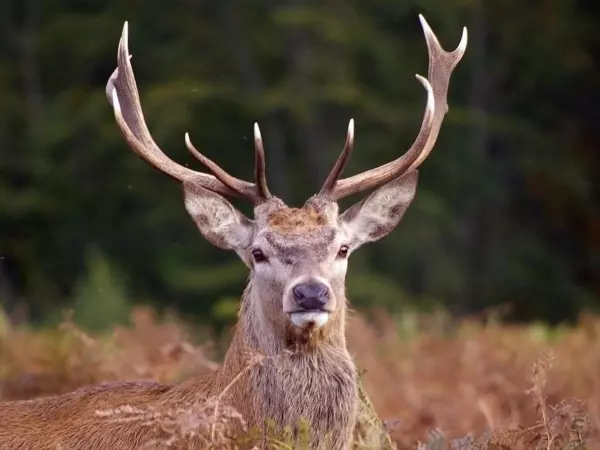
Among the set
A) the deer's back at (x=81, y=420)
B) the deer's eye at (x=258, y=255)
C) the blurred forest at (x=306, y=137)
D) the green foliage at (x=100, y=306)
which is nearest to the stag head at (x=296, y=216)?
the deer's eye at (x=258, y=255)

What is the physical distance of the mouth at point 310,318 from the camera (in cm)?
633

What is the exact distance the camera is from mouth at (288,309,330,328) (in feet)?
20.8

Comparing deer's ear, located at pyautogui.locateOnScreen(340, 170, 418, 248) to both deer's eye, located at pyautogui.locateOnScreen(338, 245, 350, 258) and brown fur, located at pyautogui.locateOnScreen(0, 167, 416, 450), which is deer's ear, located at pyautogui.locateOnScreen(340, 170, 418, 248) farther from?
deer's eye, located at pyautogui.locateOnScreen(338, 245, 350, 258)

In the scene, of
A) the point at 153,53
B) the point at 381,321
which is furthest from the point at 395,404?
the point at 153,53

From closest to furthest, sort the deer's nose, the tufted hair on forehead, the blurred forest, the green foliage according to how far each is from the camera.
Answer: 1. the deer's nose
2. the tufted hair on forehead
3. the green foliage
4. the blurred forest

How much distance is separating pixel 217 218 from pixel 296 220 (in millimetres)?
507

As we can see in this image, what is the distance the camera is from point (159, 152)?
732 centimetres

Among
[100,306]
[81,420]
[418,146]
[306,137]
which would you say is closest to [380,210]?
[418,146]

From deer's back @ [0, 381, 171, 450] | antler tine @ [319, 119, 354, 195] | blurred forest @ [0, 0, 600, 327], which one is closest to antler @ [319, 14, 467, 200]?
antler tine @ [319, 119, 354, 195]

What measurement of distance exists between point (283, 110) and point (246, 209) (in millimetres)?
2961

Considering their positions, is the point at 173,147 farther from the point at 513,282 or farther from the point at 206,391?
the point at 206,391

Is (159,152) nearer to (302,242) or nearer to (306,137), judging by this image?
(302,242)

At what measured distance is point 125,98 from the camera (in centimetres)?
755

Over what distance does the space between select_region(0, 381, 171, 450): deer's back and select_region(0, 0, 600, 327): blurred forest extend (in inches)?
534
